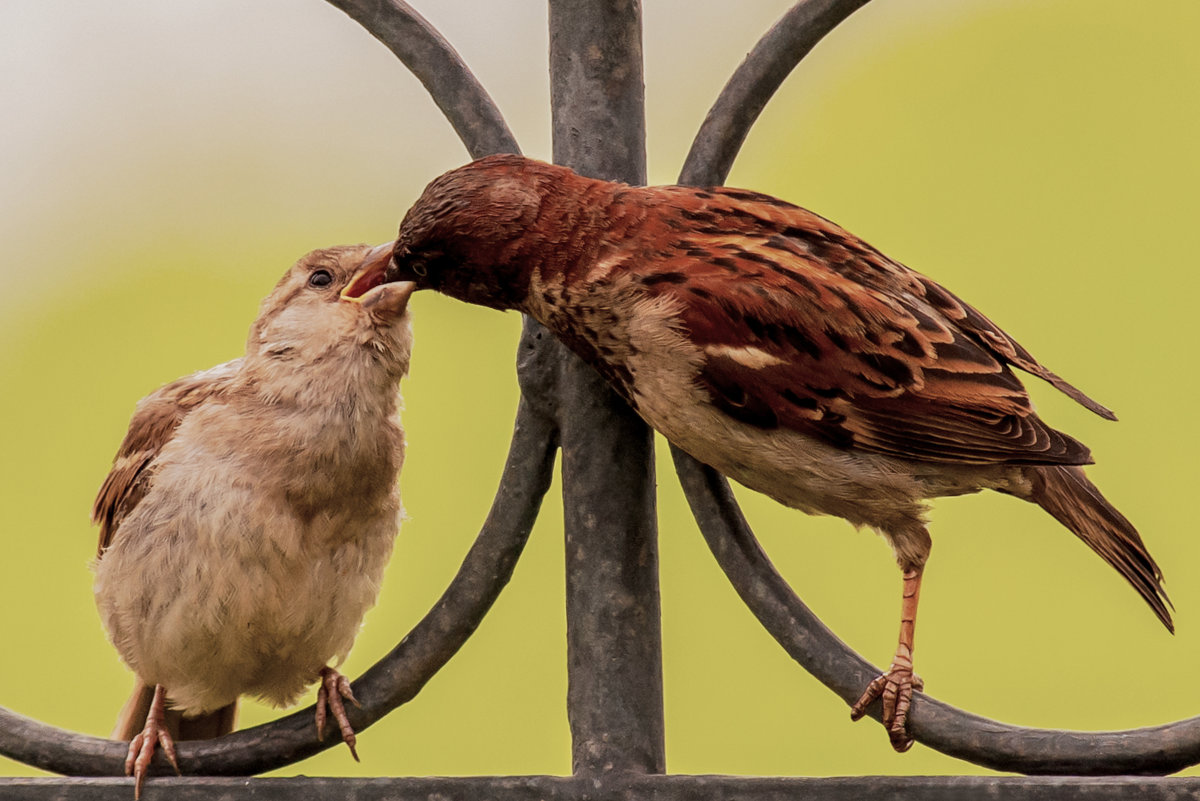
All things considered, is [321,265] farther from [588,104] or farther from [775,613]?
[775,613]

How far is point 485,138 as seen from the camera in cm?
155

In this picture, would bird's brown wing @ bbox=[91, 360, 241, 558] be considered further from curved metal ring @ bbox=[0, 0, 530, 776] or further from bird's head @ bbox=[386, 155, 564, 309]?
bird's head @ bbox=[386, 155, 564, 309]

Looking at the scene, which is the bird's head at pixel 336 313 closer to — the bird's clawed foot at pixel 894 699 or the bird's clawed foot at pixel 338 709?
the bird's clawed foot at pixel 338 709

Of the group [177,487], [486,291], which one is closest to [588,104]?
[486,291]

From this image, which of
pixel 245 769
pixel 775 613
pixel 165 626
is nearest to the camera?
pixel 775 613

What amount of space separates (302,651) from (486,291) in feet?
2.08

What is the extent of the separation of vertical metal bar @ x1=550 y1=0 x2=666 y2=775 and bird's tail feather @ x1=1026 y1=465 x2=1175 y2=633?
1.39 feet

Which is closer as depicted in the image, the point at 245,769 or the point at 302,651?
the point at 245,769

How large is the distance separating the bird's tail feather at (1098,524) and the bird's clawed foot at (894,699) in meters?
0.27

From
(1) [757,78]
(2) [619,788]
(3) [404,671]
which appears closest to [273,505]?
(3) [404,671]

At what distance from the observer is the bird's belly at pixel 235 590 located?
1.74 metres

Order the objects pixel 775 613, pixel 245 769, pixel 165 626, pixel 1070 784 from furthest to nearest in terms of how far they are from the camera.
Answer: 1. pixel 165 626
2. pixel 245 769
3. pixel 775 613
4. pixel 1070 784

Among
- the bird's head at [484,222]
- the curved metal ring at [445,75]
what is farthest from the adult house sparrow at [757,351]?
the curved metal ring at [445,75]

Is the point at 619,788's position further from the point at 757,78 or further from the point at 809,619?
the point at 757,78
